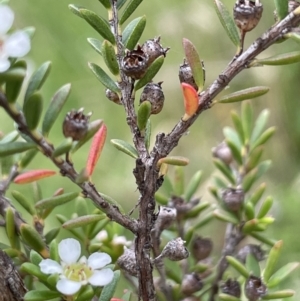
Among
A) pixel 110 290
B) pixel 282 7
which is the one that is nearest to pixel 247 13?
pixel 282 7

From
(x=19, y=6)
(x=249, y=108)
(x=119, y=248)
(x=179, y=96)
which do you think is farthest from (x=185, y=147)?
(x=119, y=248)

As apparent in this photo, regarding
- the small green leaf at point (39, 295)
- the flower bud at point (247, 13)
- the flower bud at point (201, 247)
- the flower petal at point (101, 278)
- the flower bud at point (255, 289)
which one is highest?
the flower bud at point (247, 13)

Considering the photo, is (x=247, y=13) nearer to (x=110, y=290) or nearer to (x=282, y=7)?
(x=282, y=7)

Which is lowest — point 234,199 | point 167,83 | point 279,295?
point 279,295

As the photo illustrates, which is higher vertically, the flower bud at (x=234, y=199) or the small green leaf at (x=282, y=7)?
the small green leaf at (x=282, y=7)

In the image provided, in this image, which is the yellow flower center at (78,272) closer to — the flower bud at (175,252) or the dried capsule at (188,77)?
the flower bud at (175,252)

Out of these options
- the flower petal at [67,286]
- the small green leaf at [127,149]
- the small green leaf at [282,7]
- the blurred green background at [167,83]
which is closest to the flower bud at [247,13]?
the small green leaf at [282,7]

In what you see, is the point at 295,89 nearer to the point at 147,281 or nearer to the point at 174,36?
the point at 174,36

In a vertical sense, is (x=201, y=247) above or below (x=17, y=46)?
below
